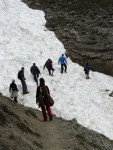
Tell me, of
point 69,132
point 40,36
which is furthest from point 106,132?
point 40,36

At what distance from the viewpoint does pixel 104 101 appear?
3017 cm

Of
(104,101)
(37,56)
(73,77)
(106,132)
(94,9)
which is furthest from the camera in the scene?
(94,9)

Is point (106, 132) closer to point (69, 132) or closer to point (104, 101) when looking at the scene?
point (104, 101)

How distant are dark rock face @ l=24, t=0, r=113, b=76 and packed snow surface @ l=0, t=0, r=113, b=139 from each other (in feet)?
3.70

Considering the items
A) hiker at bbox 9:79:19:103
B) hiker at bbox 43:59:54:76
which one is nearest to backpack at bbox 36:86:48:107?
hiker at bbox 9:79:19:103

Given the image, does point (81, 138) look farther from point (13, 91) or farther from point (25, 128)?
point (13, 91)

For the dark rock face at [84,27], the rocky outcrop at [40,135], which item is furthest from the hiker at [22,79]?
the dark rock face at [84,27]

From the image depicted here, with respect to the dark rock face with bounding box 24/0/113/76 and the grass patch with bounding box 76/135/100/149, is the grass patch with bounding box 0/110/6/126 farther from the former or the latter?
the dark rock face with bounding box 24/0/113/76

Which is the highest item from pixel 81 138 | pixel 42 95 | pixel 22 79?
pixel 42 95

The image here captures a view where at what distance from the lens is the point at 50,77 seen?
3189 centimetres

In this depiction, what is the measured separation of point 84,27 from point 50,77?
37.6 feet

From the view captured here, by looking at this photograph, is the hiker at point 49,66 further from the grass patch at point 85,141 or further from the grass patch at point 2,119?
the grass patch at point 2,119

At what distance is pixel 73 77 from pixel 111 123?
6.56 meters

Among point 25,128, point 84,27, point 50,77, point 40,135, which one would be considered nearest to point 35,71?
point 50,77
